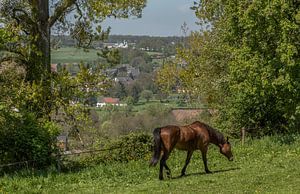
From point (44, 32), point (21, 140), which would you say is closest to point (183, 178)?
point (21, 140)

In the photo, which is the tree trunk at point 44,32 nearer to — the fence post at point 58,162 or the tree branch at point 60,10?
the tree branch at point 60,10

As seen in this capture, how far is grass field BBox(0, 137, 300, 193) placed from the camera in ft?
43.9

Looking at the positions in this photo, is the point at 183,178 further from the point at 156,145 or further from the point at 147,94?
the point at 147,94

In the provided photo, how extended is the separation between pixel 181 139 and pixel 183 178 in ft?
3.56

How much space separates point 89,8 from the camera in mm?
21328

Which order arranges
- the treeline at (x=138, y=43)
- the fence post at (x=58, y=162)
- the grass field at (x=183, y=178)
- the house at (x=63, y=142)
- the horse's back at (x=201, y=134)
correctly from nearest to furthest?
the grass field at (x=183, y=178)
the horse's back at (x=201, y=134)
the fence post at (x=58, y=162)
the house at (x=63, y=142)
the treeline at (x=138, y=43)

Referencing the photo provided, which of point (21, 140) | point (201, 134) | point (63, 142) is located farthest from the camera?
point (63, 142)

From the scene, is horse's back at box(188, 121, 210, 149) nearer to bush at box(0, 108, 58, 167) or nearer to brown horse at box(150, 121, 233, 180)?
brown horse at box(150, 121, 233, 180)

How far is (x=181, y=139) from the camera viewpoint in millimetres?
15508

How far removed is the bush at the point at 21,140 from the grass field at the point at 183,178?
3.56ft

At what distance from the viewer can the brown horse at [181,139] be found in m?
15.0

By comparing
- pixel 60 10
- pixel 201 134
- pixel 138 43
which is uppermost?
pixel 60 10

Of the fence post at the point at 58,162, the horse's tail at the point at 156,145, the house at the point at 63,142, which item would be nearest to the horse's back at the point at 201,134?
the horse's tail at the point at 156,145

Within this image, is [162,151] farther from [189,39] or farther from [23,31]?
[189,39]
